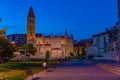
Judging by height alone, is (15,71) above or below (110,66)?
below

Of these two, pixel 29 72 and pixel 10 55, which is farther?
pixel 10 55

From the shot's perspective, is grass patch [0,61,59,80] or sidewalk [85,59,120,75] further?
sidewalk [85,59,120,75]

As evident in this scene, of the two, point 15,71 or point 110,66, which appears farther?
point 110,66

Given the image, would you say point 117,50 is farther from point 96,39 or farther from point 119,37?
point 96,39

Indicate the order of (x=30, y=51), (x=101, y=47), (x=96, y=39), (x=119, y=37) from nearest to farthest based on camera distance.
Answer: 1. (x=119, y=37)
2. (x=30, y=51)
3. (x=101, y=47)
4. (x=96, y=39)

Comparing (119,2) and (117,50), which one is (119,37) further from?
(119,2)

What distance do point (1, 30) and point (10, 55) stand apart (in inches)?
1595

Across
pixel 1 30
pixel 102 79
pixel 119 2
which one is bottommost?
pixel 102 79

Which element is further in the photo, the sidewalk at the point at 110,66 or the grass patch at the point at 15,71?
the sidewalk at the point at 110,66

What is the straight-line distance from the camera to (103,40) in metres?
170

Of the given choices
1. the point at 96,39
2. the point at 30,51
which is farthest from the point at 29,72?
the point at 96,39

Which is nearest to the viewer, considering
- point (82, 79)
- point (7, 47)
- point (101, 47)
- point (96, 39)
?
point (82, 79)

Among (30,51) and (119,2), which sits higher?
(119,2)

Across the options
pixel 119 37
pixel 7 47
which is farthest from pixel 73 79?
pixel 119 37
